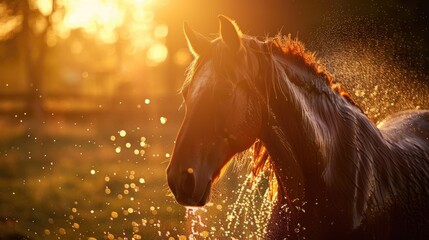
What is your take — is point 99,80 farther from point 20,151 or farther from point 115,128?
point 20,151

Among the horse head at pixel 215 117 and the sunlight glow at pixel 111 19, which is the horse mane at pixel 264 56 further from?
the sunlight glow at pixel 111 19

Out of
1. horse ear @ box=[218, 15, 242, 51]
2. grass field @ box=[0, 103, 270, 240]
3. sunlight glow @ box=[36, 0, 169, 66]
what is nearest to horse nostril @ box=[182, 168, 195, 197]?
grass field @ box=[0, 103, 270, 240]

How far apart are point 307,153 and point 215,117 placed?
0.55m

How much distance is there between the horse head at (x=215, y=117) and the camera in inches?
146

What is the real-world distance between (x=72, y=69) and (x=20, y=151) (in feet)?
251

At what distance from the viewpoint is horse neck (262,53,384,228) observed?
401 centimetres

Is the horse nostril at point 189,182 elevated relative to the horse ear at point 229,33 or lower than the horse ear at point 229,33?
lower

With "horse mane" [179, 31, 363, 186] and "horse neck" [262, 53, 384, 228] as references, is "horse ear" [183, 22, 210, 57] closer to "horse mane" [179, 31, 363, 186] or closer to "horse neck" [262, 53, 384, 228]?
"horse mane" [179, 31, 363, 186]

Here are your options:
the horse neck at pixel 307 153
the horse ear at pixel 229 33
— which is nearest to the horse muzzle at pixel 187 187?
the horse neck at pixel 307 153

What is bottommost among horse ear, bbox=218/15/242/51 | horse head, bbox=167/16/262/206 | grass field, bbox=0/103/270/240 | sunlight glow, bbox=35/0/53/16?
horse head, bbox=167/16/262/206

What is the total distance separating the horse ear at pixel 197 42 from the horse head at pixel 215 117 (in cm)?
5

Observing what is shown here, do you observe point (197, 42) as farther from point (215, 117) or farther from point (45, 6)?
point (45, 6)

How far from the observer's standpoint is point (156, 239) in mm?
7848

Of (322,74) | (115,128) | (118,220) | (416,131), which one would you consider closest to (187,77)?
(322,74)
